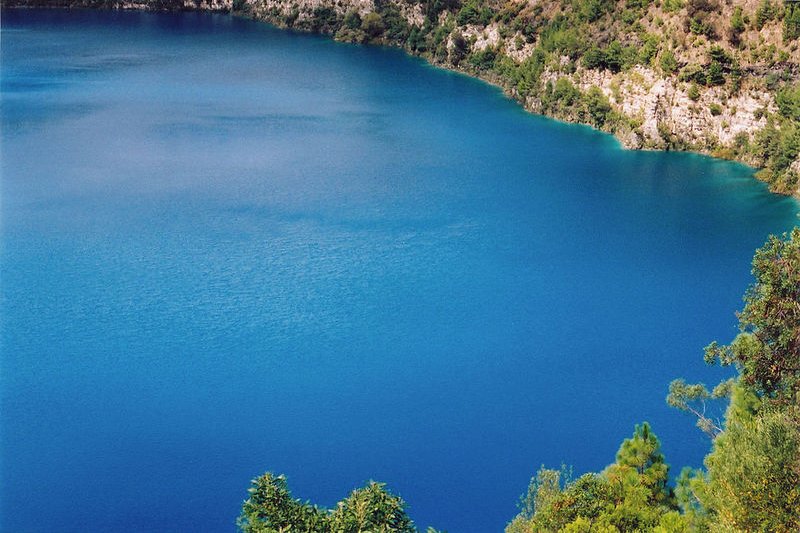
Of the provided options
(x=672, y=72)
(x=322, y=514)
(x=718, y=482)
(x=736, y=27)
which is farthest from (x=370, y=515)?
(x=736, y=27)

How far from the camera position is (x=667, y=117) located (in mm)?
66438

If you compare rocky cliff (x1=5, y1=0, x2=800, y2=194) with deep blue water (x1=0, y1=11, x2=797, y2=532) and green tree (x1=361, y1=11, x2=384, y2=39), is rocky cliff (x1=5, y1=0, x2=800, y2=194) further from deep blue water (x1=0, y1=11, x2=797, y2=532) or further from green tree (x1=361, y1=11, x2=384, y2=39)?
green tree (x1=361, y1=11, x2=384, y2=39)

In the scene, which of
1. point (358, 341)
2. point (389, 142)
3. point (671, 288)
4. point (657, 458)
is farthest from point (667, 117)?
point (657, 458)

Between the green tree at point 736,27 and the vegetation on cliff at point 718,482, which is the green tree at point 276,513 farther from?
the green tree at point 736,27

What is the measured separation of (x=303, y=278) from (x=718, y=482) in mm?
26054

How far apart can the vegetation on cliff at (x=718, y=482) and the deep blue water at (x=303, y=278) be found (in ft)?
22.5

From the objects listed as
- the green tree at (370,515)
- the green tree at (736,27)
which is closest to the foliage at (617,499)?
the green tree at (370,515)

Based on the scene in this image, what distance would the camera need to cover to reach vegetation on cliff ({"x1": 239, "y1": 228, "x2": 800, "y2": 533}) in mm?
21422

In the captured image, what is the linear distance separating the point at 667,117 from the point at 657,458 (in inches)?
1781

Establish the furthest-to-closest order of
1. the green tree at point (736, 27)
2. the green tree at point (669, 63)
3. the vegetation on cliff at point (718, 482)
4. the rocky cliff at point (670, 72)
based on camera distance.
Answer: the green tree at point (669, 63) < the green tree at point (736, 27) < the rocky cliff at point (670, 72) < the vegetation on cliff at point (718, 482)

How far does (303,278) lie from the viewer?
4534cm

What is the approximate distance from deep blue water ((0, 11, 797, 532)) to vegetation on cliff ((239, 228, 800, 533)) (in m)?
6.85

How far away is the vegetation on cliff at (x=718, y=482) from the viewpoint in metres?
21.4

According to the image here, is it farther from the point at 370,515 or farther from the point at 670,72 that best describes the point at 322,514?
the point at 670,72
